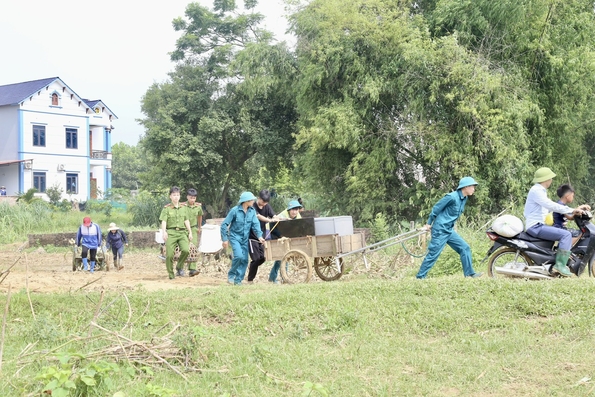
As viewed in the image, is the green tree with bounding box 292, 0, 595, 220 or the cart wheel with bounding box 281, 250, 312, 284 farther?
the green tree with bounding box 292, 0, 595, 220

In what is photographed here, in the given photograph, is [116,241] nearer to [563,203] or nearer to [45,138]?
[563,203]

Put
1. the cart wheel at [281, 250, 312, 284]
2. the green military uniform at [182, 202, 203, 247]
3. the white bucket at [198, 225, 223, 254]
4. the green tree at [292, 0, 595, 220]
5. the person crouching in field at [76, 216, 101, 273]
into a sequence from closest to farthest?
the cart wheel at [281, 250, 312, 284] → the green military uniform at [182, 202, 203, 247] → the white bucket at [198, 225, 223, 254] → the person crouching in field at [76, 216, 101, 273] → the green tree at [292, 0, 595, 220]

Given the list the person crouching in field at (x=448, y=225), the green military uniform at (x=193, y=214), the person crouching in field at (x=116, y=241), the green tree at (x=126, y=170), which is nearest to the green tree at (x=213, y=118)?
the person crouching in field at (x=116, y=241)

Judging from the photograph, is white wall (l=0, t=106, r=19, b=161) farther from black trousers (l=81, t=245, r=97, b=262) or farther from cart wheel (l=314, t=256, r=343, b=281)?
cart wheel (l=314, t=256, r=343, b=281)

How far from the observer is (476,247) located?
13.9m

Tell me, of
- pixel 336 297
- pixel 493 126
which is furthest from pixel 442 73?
pixel 336 297

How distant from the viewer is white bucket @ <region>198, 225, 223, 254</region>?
15.2 meters

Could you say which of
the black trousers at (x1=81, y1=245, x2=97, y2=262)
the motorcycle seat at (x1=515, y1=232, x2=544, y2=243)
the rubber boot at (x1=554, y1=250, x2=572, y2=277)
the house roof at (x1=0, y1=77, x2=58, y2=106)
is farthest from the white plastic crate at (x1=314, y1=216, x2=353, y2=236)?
the house roof at (x1=0, y1=77, x2=58, y2=106)

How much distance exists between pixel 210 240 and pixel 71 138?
33.5 meters

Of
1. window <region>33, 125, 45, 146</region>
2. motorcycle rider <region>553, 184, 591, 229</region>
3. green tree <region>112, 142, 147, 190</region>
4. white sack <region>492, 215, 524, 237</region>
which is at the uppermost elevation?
green tree <region>112, 142, 147, 190</region>

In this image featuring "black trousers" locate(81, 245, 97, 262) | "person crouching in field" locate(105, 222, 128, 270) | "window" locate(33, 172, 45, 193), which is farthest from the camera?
"window" locate(33, 172, 45, 193)

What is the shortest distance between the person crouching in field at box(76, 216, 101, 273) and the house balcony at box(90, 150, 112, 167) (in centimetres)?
3505

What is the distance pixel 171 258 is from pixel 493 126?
1149 cm

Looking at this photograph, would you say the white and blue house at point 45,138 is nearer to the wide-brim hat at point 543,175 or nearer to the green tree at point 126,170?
the wide-brim hat at point 543,175
